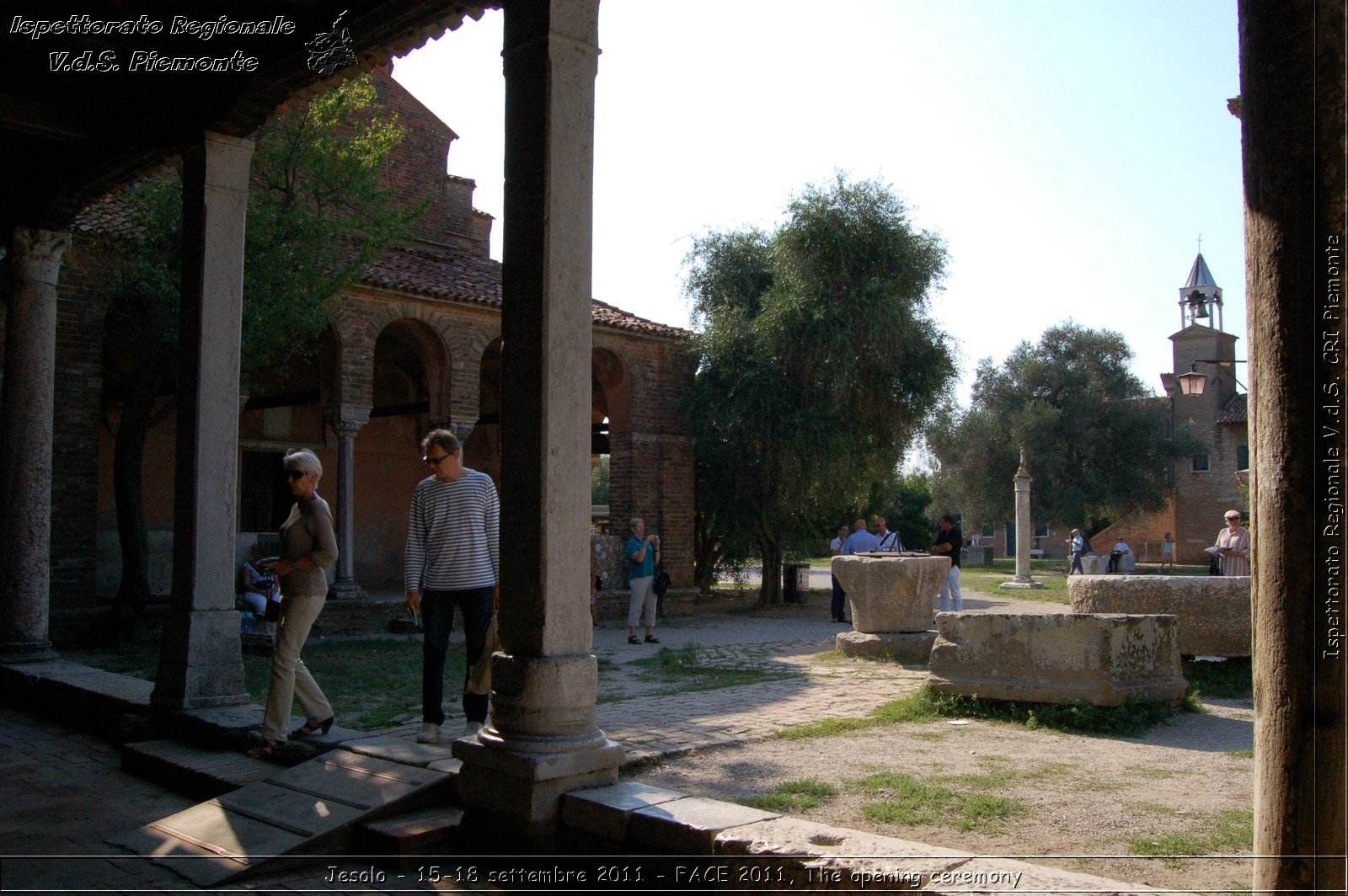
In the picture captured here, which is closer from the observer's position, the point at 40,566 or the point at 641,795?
the point at 641,795

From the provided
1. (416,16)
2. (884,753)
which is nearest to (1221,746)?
(884,753)

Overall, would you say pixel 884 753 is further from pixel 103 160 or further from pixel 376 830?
pixel 103 160

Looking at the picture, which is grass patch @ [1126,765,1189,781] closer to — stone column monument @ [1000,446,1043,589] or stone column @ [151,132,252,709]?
stone column @ [151,132,252,709]

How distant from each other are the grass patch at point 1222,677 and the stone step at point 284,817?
5.88m

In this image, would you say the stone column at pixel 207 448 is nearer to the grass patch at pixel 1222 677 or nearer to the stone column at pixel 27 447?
the stone column at pixel 27 447

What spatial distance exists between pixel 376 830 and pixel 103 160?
585 centimetres

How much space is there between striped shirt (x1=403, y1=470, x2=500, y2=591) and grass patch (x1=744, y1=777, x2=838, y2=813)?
172 centimetres

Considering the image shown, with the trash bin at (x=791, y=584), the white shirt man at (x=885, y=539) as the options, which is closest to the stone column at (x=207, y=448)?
the white shirt man at (x=885, y=539)

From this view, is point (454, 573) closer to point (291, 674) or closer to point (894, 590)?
point (291, 674)

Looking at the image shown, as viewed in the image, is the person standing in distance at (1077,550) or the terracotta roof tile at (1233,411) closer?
the person standing in distance at (1077,550)

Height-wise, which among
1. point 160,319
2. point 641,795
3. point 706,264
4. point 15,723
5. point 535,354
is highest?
point 706,264

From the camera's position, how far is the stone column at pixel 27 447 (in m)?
7.88

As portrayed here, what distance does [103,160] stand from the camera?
7234 millimetres

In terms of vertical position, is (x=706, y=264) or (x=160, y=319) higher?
(x=706, y=264)
